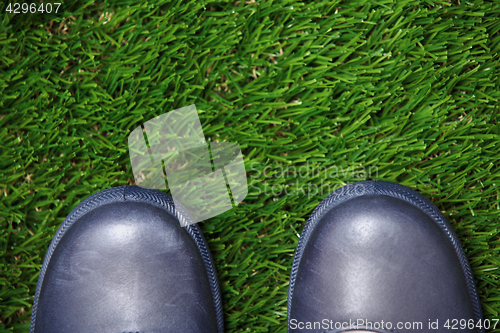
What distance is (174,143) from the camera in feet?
3.95

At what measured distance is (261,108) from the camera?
1192mm

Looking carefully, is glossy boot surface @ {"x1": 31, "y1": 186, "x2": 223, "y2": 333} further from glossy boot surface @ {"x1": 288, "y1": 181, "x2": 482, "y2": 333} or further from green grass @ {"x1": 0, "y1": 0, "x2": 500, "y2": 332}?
glossy boot surface @ {"x1": 288, "y1": 181, "x2": 482, "y2": 333}

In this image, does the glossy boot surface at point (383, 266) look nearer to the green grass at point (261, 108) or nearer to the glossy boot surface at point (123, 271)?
the green grass at point (261, 108)

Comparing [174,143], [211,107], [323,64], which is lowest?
[174,143]

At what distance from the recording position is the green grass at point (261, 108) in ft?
3.90

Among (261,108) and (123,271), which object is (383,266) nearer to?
(261,108)

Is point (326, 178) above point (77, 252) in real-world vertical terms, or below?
above

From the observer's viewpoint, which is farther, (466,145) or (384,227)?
(466,145)

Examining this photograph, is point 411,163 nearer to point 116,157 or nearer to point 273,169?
point 273,169

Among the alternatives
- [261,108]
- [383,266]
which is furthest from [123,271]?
[383,266]

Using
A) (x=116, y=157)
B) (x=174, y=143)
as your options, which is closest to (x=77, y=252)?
(x=116, y=157)

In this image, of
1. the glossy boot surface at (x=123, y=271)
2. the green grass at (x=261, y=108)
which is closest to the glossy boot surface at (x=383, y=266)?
the green grass at (x=261, y=108)

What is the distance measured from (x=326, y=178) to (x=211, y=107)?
0.43 meters

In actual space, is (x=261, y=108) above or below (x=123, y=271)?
above
